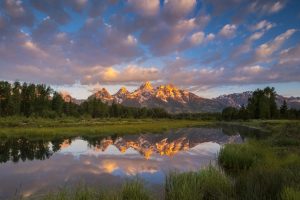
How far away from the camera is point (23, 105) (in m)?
124

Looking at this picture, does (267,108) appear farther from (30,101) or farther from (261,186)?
(261,186)

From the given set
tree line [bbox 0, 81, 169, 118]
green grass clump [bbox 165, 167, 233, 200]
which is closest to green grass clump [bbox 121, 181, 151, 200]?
green grass clump [bbox 165, 167, 233, 200]

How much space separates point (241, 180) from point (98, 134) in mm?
45503

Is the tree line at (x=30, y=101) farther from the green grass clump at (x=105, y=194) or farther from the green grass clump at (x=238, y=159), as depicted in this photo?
the green grass clump at (x=105, y=194)

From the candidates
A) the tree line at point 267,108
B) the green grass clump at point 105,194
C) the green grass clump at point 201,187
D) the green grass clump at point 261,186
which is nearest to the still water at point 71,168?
the green grass clump at point 105,194

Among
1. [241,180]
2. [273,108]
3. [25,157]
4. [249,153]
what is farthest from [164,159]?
[273,108]

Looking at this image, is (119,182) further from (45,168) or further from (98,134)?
(98,134)

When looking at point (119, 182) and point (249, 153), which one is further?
point (249, 153)

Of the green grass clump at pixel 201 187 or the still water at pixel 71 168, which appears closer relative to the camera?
the green grass clump at pixel 201 187

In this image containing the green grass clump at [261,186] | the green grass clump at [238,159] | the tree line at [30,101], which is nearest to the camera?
the green grass clump at [261,186]

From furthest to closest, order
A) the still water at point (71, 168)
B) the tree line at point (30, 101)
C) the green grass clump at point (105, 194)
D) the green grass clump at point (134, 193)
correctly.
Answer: the tree line at point (30, 101)
the still water at point (71, 168)
the green grass clump at point (134, 193)
the green grass clump at point (105, 194)

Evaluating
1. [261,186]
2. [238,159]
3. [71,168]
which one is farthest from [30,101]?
[261,186]

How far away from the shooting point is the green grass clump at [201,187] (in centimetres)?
1141

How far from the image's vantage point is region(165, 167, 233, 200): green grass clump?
1141 centimetres
